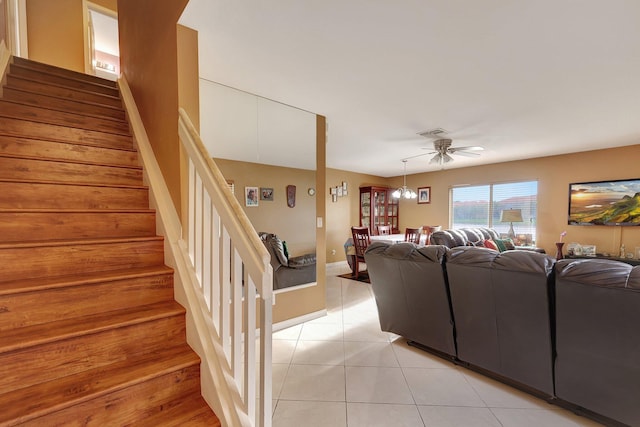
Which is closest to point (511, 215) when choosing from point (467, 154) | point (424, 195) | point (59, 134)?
point (467, 154)

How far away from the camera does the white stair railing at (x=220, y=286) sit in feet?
3.26

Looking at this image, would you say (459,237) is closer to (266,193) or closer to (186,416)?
(266,193)

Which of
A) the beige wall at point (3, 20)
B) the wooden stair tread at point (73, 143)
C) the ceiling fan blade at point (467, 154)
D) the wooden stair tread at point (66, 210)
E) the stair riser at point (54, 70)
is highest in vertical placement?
the beige wall at point (3, 20)

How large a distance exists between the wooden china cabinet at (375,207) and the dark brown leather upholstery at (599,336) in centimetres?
502

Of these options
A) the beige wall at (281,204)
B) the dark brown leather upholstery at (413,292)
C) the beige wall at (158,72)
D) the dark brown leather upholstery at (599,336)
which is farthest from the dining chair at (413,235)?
the beige wall at (158,72)

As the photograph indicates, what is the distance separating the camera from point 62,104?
2.25 metres

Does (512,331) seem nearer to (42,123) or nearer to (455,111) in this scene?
(455,111)

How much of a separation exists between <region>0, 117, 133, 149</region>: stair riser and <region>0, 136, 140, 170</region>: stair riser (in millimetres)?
57

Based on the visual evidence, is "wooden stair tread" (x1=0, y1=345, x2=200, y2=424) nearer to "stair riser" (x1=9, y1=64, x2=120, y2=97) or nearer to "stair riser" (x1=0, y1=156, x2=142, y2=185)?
"stair riser" (x1=0, y1=156, x2=142, y2=185)

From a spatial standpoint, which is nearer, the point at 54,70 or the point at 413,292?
the point at 413,292

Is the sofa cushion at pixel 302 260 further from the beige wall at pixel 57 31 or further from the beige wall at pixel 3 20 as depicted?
the beige wall at pixel 57 31

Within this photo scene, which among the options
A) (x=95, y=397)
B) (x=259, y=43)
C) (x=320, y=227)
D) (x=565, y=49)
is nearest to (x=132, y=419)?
(x=95, y=397)

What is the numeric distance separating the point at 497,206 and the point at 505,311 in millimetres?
4628

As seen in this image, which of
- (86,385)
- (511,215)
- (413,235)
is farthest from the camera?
(413,235)
